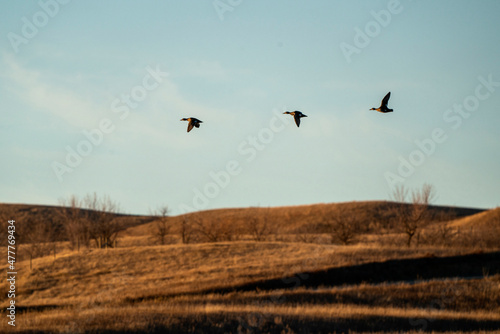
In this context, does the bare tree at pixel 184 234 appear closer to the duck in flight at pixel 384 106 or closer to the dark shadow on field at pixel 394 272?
the dark shadow on field at pixel 394 272

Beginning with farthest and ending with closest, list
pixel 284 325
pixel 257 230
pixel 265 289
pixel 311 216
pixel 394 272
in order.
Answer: pixel 311 216 → pixel 257 230 → pixel 394 272 → pixel 265 289 → pixel 284 325

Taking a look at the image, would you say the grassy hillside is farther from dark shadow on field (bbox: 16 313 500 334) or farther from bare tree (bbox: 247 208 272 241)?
dark shadow on field (bbox: 16 313 500 334)

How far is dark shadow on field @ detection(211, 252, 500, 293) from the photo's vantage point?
33.7 meters

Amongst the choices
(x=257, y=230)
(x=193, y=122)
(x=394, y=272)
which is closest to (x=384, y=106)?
(x=193, y=122)

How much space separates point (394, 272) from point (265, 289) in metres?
11.9

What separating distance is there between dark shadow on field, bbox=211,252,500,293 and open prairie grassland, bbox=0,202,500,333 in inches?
3.8

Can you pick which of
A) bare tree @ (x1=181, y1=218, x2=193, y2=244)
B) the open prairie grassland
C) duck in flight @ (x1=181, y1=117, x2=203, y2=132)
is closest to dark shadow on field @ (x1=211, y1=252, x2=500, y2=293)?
the open prairie grassland

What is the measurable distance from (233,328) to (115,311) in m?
6.31

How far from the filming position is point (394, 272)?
124ft

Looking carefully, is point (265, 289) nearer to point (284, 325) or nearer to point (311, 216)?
point (284, 325)

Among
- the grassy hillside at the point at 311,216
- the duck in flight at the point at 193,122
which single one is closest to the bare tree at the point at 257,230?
the grassy hillside at the point at 311,216

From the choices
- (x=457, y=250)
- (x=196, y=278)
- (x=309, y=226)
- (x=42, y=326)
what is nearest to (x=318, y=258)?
(x=196, y=278)

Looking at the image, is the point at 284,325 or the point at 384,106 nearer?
the point at 384,106

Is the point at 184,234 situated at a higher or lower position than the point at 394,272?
higher
